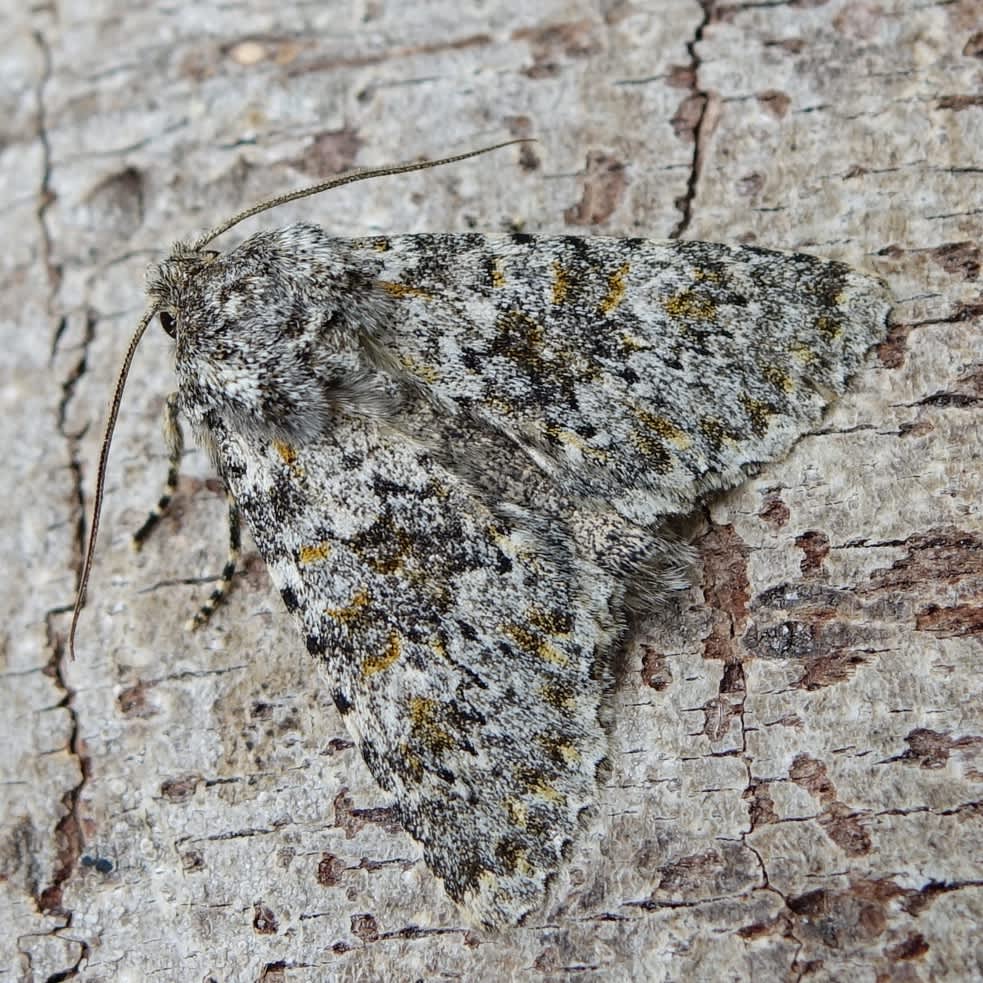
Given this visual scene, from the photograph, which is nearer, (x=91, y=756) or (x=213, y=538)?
(x=91, y=756)

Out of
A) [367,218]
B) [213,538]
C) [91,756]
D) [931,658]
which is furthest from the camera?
[367,218]

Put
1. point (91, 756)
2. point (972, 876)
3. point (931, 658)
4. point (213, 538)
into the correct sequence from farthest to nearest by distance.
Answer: point (213, 538)
point (91, 756)
point (931, 658)
point (972, 876)

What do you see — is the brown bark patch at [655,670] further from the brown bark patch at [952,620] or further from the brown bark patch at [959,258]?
the brown bark patch at [959,258]

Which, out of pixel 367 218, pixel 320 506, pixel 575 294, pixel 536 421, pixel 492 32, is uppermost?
pixel 492 32

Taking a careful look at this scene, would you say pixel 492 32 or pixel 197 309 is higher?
pixel 492 32

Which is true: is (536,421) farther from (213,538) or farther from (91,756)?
(91,756)

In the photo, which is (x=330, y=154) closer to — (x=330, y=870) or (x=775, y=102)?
(x=775, y=102)

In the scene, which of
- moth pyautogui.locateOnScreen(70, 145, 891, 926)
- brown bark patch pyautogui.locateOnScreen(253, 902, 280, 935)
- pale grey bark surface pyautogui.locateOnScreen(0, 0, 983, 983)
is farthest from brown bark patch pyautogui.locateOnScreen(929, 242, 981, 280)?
brown bark patch pyautogui.locateOnScreen(253, 902, 280, 935)

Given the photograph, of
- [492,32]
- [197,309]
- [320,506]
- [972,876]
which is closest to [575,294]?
[320,506]
